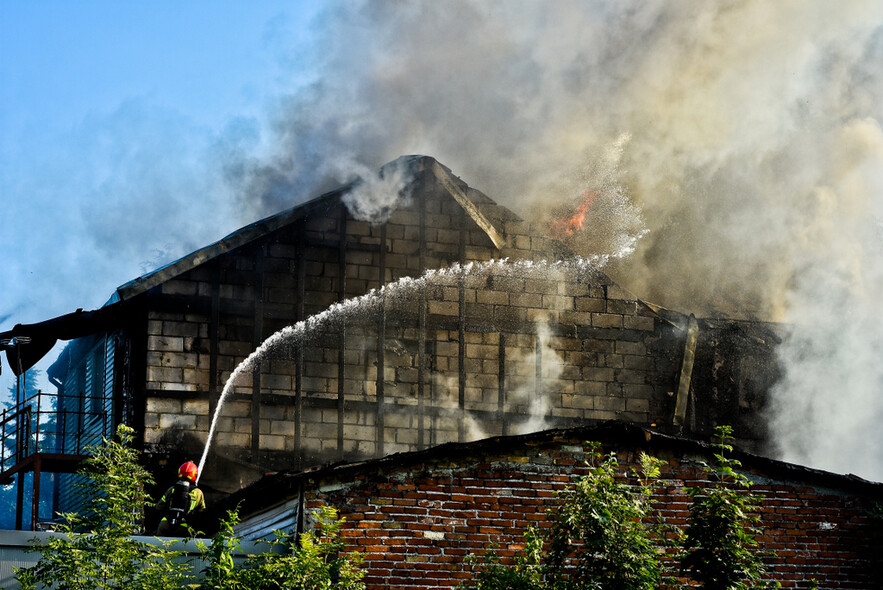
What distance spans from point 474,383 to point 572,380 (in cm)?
173

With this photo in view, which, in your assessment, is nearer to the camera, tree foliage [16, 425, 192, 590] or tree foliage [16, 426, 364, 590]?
tree foliage [16, 426, 364, 590]

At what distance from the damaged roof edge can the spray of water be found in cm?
449

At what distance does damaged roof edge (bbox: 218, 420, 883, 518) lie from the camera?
1227 centimetres

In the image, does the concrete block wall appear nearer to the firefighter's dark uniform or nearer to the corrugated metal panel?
the firefighter's dark uniform

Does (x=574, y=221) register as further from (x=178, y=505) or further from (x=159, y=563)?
(x=159, y=563)

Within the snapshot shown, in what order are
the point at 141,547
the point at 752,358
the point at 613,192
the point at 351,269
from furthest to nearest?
the point at 613,192 → the point at 752,358 → the point at 351,269 → the point at 141,547

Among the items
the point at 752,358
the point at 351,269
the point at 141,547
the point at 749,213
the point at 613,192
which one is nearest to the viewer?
the point at 141,547

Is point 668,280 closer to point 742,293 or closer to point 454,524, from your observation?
point 742,293

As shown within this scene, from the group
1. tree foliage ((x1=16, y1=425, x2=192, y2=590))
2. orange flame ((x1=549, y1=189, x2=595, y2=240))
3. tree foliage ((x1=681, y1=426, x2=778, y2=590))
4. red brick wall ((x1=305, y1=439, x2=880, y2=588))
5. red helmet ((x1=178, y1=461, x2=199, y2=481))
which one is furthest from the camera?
orange flame ((x1=549, y1=189, x2=595, y2=240))

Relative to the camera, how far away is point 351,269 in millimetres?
18797

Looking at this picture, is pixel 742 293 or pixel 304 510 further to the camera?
pixel 742 293

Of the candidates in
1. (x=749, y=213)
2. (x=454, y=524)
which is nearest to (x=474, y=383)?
(x=454, y=524)

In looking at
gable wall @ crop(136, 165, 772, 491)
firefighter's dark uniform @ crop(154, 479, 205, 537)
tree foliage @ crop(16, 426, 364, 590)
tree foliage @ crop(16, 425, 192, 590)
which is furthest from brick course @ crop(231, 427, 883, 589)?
gable wall @ crop(136, 165, 772, 491)

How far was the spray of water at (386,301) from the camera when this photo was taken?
17.9 m
